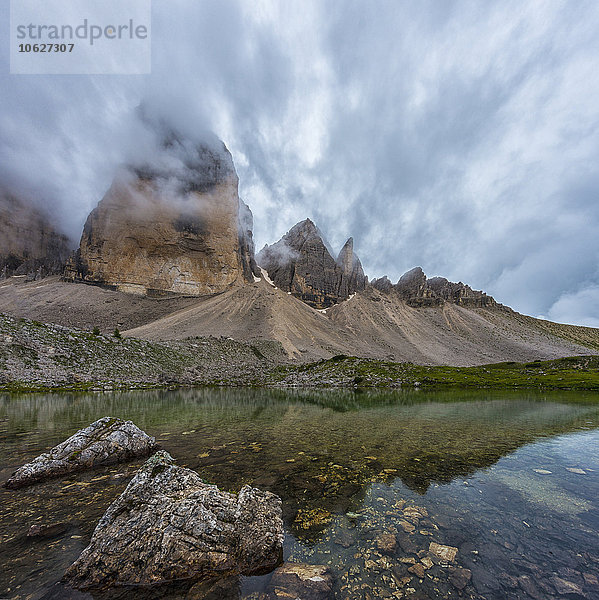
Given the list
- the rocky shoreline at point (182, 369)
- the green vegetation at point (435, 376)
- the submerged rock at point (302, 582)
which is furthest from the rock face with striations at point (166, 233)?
the submerged rock at point (302, 582)

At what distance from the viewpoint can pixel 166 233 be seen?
561ft

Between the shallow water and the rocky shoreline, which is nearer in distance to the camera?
the shallow water

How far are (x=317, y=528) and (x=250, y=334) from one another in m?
118

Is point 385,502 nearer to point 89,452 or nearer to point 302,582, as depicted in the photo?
point 302,582

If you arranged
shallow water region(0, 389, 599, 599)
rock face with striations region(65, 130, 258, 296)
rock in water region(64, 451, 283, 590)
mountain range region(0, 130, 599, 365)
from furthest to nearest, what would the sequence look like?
1. rock face with striations region(65, 130, 258, 296)
2. mountain range region(0, 130, 599, 365)
3. shallow water region(0, 389, 599, 599)
4. rock in water region(64, 451, 283, 590)

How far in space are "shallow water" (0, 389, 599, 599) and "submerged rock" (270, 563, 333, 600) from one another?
21 cm

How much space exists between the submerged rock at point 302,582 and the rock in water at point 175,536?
14.5 inches

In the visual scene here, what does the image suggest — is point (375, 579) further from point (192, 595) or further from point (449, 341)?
point (449, 341)

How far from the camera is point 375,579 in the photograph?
16.7 feet

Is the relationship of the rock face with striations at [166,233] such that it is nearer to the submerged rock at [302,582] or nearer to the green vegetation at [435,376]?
the green vegetation at [435,376]

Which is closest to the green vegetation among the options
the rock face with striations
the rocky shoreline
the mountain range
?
the rocky shoreline

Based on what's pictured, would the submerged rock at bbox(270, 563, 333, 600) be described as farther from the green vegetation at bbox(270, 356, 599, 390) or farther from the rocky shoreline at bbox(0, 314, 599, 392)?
the green vegetation at bbox(270, 356, 599, 390)

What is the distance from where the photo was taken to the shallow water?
204 inches

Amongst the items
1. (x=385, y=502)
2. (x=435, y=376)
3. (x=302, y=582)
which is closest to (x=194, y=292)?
(x=435, y=376)
